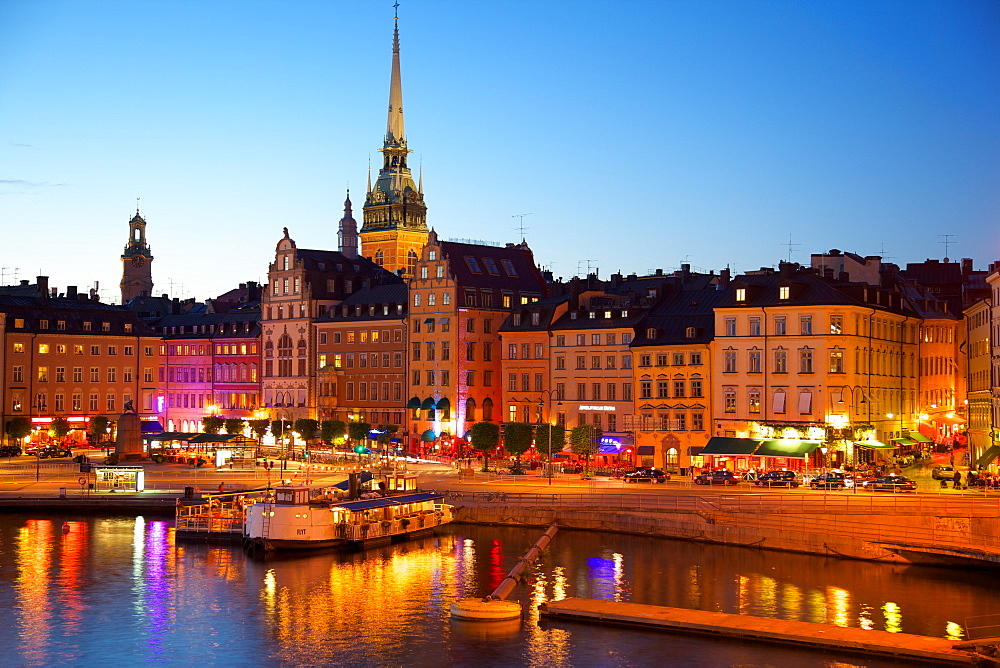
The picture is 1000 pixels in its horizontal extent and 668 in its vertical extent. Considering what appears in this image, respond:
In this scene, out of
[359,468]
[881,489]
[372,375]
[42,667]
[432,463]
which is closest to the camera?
[42,667]

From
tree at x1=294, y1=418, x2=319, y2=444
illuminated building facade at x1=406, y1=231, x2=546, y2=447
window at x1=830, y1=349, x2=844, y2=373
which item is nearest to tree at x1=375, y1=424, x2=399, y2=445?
illuminated building facade at x1=406, y1=231, x2=546, y2=447

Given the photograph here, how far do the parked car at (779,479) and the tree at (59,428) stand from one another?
244 feet

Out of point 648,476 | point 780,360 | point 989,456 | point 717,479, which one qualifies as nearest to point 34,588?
point 717,479

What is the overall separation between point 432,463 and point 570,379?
12.6 m

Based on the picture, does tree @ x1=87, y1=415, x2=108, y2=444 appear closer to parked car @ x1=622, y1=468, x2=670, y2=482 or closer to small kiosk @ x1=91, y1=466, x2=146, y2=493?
small kiosk @ x1=91, y1=466, x2=146, y2=493

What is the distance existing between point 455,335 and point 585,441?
21050mm

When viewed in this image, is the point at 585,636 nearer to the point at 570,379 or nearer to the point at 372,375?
the point at 570,379

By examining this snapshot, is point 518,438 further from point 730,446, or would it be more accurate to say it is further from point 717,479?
point 717,479

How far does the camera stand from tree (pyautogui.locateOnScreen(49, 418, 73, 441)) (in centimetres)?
12988

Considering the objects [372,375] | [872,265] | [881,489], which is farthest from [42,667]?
[372,375]

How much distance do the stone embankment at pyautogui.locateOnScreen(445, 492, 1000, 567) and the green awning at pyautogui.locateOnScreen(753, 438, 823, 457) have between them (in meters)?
13.9

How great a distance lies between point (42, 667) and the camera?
45125 millimetres

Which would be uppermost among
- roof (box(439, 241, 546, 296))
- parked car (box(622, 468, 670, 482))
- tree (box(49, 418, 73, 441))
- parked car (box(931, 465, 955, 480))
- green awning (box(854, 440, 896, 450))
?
roof (box(439, 241, 546, 296))

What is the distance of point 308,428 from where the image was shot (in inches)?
4724
